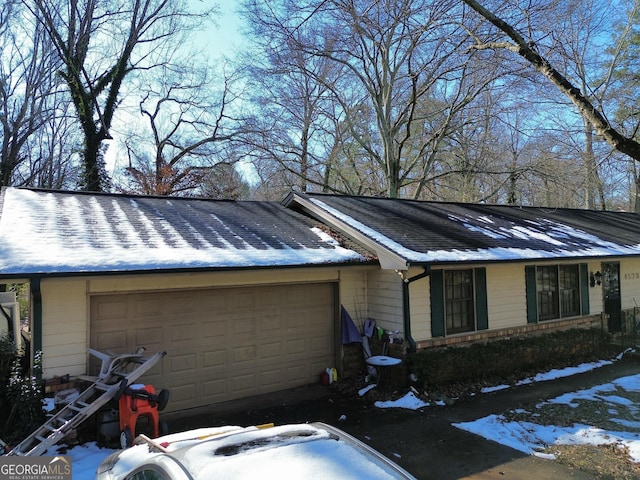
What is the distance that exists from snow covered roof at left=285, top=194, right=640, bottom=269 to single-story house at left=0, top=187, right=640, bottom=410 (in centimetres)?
6

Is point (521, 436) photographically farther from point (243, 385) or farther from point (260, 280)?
point (260, 280)

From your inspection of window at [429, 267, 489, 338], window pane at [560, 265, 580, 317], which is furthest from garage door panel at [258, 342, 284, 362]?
window pane at [560, 265, 580, 317]

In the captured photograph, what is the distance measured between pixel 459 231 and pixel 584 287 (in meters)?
4.08

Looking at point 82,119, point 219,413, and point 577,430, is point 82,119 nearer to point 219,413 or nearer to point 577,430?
point 219,413

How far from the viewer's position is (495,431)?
6.64 m

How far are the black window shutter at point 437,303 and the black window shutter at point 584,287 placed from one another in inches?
202

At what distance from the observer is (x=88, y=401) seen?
652cm

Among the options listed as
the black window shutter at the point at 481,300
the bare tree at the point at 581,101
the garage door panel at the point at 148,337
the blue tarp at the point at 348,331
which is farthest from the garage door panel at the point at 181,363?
the bare tree at the point at 581,101

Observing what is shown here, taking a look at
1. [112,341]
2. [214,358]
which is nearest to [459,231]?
[214,358]

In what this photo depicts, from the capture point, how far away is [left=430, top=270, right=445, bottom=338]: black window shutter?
363 inches

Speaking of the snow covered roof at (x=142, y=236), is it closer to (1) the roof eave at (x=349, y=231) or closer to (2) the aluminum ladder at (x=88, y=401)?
(1) the roof eave at (x=349, y=231)

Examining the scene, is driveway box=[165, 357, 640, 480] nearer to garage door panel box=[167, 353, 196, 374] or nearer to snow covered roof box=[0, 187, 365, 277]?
garage door panel box=[167, 353, 196, 374]

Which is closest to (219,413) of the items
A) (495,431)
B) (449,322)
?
(495,431)

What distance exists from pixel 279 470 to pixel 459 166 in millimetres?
21724
